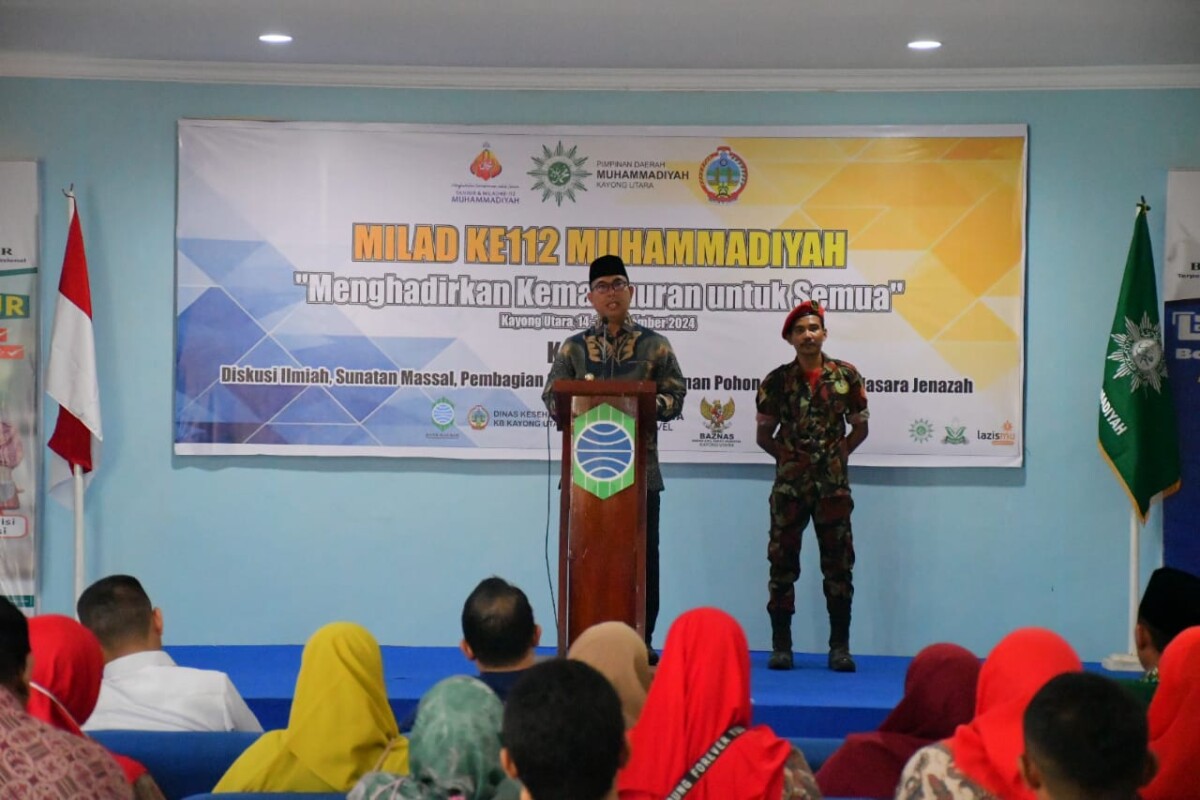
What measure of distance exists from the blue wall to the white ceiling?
178 millimetres

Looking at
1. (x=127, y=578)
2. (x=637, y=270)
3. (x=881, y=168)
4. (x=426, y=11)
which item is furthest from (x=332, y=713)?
(x=881, y=168)

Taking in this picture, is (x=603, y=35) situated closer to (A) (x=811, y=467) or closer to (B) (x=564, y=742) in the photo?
(A) (x=811, y=467)

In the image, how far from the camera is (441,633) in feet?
23.0

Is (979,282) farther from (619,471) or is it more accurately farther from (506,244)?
(619,471)

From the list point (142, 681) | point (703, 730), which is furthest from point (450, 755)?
point (142, 681)

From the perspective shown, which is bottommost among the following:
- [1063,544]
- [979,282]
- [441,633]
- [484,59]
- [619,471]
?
[441,633]

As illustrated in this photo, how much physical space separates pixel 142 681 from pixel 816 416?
3428mm

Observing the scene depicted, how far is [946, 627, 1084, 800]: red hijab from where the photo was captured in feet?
8.10

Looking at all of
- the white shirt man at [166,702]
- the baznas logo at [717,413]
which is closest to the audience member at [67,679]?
the white shirt man at [166,702]

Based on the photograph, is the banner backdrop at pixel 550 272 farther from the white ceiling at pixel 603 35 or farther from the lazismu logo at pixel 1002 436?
the white ceiling at pixel 603 35

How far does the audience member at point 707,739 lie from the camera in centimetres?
251

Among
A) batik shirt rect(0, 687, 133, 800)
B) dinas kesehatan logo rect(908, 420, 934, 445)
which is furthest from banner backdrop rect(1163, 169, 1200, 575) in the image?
batik shirt rect(0, 687, 133, 800)

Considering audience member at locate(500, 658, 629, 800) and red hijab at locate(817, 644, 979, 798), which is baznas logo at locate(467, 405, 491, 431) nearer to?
red hijab at locate(817, 644, 979, 798)

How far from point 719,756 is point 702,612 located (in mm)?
269
